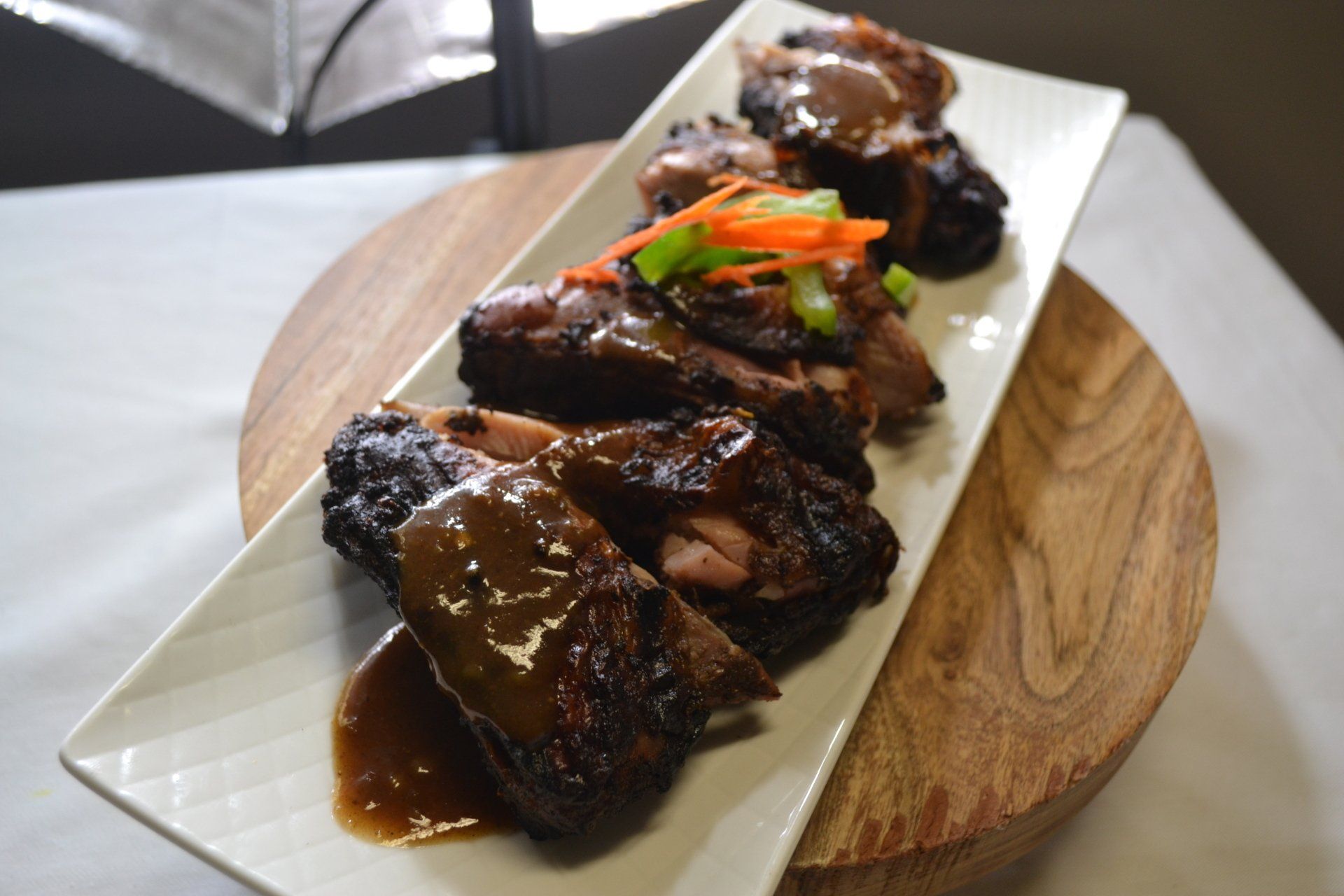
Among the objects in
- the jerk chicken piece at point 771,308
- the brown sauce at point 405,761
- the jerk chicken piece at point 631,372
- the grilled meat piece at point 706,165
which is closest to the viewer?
the brown sauce at point 405,761

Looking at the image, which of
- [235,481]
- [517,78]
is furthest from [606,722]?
[517,78]

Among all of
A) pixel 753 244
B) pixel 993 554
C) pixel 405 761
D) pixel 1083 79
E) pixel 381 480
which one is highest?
pixel 753 244

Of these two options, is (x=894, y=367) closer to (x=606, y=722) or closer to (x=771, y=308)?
(x=771, y=308)

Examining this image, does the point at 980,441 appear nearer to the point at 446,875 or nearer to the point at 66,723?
the point at 446,875

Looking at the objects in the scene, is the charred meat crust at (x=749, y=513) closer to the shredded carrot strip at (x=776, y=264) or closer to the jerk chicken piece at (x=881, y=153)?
the shredded carrot strip at (x=776, y=264)

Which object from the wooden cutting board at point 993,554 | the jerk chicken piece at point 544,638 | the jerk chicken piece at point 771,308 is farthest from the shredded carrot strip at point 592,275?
the jerk chicken piece at point 544,638

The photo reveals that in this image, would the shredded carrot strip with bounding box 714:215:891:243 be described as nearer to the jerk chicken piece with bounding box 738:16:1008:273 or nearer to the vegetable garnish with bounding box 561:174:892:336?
the vegetable garnish with bounding box 561:174:892:336

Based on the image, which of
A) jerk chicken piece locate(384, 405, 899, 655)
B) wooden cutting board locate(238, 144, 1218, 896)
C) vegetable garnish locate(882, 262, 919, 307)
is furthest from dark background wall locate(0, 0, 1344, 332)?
jerk chicken piece locate(384, 405, 899, 655)
